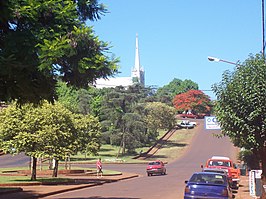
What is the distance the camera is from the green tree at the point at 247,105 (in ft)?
62.8

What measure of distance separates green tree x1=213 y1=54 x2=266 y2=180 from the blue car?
2516mm

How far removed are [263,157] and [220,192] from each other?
3503mm

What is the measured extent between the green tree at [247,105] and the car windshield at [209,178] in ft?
7.42

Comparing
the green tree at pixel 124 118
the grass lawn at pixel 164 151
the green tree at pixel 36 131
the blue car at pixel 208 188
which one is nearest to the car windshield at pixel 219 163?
the green tree at pixel 36 131

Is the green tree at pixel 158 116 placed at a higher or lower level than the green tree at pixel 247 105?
higher

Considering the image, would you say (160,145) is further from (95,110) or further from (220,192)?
(220,192)

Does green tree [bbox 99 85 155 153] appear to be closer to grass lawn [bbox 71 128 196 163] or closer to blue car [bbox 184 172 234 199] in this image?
grass lawn [bbox 71 128 196 163]

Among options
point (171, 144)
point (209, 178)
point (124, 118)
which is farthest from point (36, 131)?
point (171, 144)

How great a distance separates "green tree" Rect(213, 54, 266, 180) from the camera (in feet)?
62.8

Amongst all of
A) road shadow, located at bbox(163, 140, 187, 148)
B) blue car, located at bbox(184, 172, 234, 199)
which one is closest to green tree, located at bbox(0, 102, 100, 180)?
blue car, located at bbox(184, 172, 234, 199)

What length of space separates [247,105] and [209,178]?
11.3ft

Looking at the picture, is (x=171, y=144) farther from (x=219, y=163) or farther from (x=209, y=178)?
(x=209, y=178)

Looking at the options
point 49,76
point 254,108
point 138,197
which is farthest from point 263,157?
point 49,76

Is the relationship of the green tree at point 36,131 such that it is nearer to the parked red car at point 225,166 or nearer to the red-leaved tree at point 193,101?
the parked red car at point 225,166
